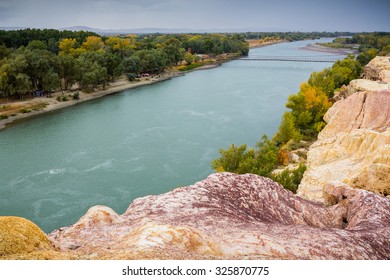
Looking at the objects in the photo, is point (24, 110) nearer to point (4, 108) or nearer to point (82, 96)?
point (4, 108)

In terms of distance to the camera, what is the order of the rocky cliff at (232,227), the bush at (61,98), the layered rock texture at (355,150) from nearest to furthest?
1. the rocky cliff at (232,227)
2. the layered rock texture at (355,150)
3. the bush at (61,98)

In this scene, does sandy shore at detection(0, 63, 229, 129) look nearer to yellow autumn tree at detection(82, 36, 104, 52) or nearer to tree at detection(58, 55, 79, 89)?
tree at detection(58, 55, 79, 89)

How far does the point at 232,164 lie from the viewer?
16.8m

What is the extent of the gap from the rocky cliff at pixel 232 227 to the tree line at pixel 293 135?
7036 millimetres

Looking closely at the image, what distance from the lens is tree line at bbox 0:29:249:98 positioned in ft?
104

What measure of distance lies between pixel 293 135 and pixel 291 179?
8064mm

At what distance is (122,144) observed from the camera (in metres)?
23.0

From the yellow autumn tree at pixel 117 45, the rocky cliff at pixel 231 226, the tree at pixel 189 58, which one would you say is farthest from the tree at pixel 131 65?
the rocky cliff at pixel 231 226

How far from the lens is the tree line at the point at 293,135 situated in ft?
52.6

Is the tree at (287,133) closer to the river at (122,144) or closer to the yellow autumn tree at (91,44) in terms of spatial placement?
the river at (122,144)

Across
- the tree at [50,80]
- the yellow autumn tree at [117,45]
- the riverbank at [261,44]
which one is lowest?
the tree at [50,80]

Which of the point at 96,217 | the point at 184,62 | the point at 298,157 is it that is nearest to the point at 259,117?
the point at 298,157
